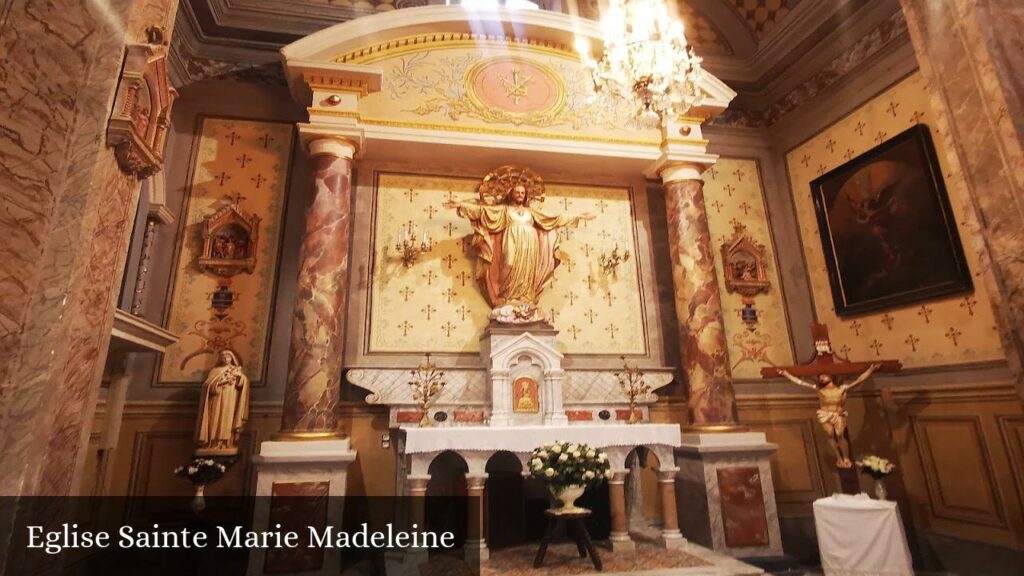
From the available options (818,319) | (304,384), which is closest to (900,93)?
(818,319)

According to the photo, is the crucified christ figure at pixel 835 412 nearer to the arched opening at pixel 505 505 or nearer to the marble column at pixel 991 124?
the marble column at pixel 991 124

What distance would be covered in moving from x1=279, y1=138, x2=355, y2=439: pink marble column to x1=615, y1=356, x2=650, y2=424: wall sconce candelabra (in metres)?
3.11

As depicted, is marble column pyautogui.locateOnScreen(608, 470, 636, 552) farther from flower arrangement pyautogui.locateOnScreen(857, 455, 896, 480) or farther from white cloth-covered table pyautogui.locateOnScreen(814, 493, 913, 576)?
flower arrangement pyautogui.locateOnScreen(857, 455, 896, 480)

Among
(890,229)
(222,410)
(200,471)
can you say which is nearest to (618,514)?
(200,471)

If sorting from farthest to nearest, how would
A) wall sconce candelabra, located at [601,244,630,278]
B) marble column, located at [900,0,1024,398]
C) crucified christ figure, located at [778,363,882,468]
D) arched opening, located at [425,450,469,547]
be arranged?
wall sconce candelabra, located at [601,244,630,278]
arched opening, located at [425,450,469,547]
crucified christ figure, located at [778,363,882,468]
marble column, located at [900,0,1024,398]

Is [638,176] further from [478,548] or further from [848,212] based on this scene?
[478,548]

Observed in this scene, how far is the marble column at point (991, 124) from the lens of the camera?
3.20 m

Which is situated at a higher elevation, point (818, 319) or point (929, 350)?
point (818, 319)

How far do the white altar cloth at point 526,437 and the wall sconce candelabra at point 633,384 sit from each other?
0.94 m

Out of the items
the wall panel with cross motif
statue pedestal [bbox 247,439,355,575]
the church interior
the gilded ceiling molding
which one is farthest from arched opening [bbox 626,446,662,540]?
the gilded ceiling molding

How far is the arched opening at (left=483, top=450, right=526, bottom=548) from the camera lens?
5.44 meters

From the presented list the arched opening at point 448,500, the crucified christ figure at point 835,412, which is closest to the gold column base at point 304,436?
the arched opening at point 448,500

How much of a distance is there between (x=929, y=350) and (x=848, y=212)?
6.05 feet

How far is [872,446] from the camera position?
20.2 ft
